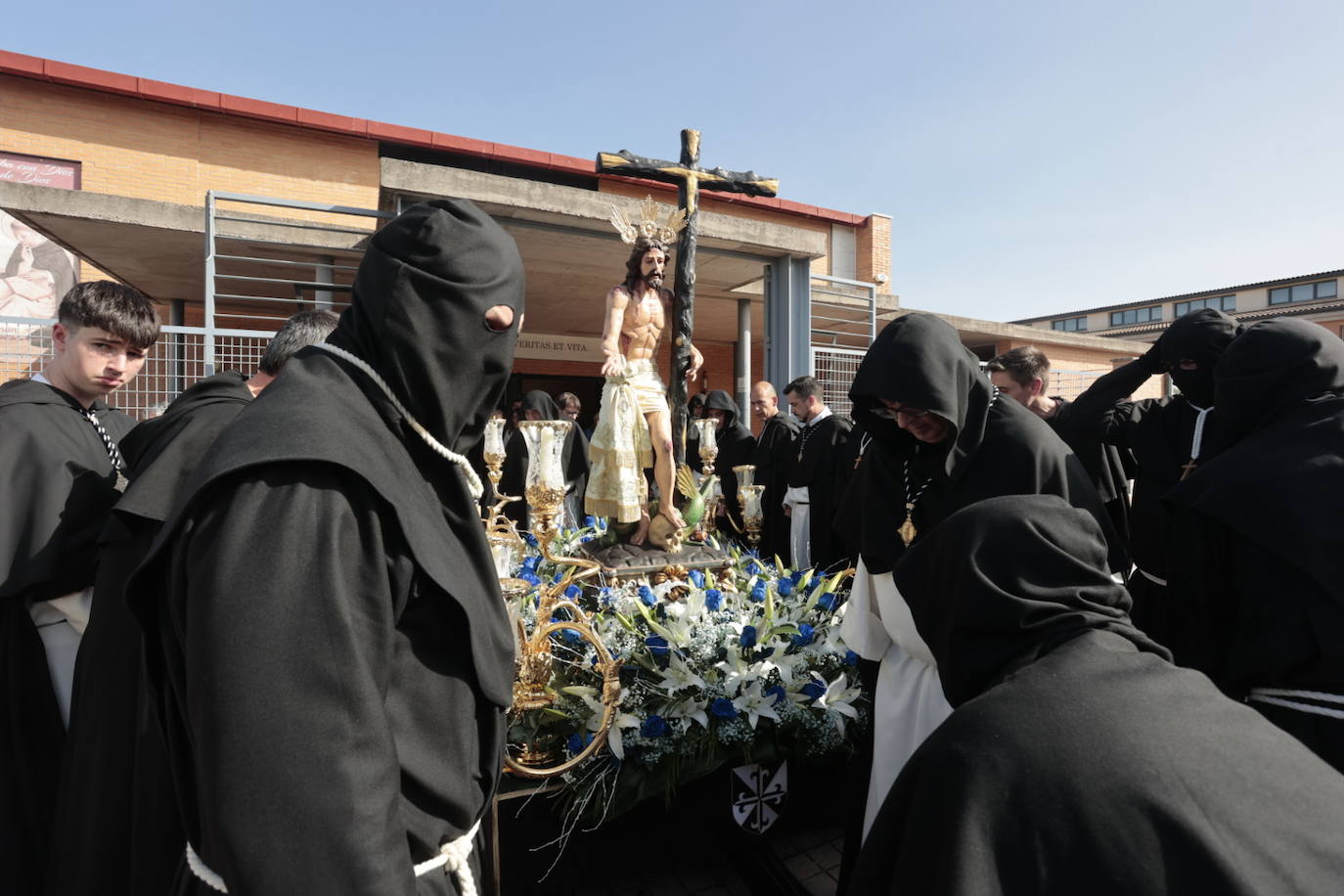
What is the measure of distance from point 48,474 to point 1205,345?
200 inches

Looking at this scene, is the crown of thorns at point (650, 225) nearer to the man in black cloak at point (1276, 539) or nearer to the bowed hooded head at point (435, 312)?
the man in black cloak at point (1276, 539)

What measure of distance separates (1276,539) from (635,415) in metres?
3.85

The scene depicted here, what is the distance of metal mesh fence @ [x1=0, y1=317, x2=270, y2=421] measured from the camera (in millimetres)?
6297

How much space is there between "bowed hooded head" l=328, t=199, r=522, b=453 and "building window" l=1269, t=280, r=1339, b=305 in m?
43.4

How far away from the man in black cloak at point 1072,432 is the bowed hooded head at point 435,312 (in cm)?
459

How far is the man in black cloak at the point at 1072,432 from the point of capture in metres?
5.07

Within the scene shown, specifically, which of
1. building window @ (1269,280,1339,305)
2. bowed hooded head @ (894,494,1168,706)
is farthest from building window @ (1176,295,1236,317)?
bowed hooded head @ (894,494,1168,706)

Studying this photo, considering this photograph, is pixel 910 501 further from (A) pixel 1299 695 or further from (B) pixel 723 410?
(B) pixel 723 410

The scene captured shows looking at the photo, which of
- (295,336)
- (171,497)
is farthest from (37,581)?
(295,336)

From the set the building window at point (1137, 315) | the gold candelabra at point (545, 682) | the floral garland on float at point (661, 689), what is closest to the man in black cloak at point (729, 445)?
the floral garland on float at point (661, 689)

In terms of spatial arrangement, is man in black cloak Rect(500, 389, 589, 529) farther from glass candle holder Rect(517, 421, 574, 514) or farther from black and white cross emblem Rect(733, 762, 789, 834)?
black and white cross emblem Rect(733, 762, 789, 834)

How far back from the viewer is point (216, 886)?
1034mm

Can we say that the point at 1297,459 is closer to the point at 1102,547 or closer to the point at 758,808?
the point at 1102,547

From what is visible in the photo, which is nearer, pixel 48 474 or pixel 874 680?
pixel 48 474
